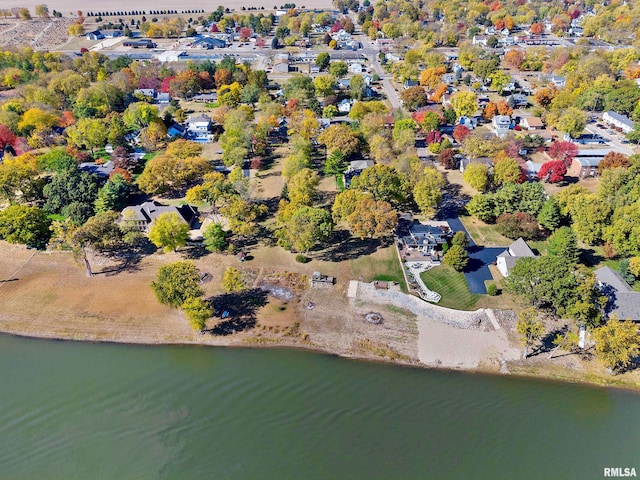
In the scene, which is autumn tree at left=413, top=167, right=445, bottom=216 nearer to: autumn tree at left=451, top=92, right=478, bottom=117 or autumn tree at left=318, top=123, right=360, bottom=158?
autumn tree at left=318, top=123, right=360, bottom=158

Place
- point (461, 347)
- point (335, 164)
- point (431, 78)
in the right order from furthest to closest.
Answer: point (431, 78) < point (335, 164) < point (461, 347)

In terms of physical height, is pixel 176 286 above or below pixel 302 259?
above

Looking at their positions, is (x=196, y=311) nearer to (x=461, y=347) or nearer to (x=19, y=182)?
(x=461, y=347)

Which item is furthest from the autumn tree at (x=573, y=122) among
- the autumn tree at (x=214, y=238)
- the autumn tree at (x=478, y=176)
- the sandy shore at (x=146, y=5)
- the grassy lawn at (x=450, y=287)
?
the sandy shore at (x=146, y=5)

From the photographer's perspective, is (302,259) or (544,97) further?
(544,97)

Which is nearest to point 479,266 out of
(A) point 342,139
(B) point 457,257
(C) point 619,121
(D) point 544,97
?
(B) point 457,257
